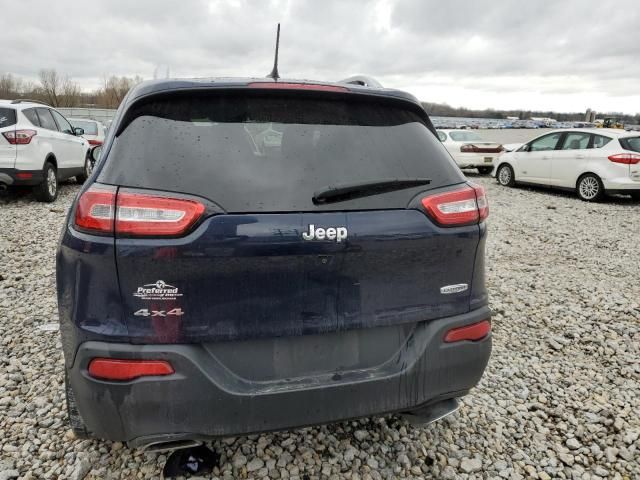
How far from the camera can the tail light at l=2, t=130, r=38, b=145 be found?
7.67 metres

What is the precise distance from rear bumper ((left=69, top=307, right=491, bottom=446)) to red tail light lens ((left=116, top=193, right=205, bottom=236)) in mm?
411

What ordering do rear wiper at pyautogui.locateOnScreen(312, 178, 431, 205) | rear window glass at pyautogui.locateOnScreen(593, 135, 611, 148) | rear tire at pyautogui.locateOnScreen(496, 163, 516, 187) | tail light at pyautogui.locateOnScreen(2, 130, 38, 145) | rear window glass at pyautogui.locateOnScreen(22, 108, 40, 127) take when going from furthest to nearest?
1. rear tire at pyautogui.locateOnScreen(496, 163, 516, 187)
2. rear window glass at pyautogui.locateOnScreen(593, 135, 611, 148)
3. rear window glass at pyautogui.locateOnScreen(22, 108, 40, 127)
4. tail light at pyautogui.locateOnScreen(2, 130, 38, 145)
5. rear wiper at pyautogui.locateOnScreen(312, 178, 431, 205)

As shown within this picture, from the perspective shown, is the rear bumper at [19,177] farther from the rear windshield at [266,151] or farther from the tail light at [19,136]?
the rear windshield at [266,151]

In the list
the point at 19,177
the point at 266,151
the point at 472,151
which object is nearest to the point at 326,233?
the point at 266,151

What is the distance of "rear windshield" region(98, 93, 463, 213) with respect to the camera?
1681 millimetres

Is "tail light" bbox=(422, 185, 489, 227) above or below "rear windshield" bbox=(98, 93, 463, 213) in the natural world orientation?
below

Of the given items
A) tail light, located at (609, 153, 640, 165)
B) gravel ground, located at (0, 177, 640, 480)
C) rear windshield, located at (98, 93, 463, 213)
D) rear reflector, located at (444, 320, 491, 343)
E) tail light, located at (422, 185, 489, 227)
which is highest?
tail light, located at (609, 153, 640, 165)

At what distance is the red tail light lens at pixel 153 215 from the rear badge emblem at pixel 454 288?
1.04 metres

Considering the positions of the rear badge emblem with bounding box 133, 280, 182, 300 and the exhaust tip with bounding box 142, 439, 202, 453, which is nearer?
the rear badge emblem with bounding box 133, 280, 182, 300

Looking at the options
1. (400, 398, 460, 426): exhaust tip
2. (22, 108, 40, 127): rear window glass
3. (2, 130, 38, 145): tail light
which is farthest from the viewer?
(22, 108, 40, 127): rear window glass

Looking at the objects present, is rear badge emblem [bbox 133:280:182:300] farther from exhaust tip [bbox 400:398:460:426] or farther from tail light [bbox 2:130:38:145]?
tail light [bbox 2:130:38:145]

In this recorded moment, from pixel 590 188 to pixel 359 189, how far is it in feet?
35.3

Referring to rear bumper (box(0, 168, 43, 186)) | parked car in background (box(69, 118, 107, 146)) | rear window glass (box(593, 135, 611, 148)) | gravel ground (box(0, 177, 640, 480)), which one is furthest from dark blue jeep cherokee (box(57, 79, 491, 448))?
parked car in background (box(69, 118, 107, 146))

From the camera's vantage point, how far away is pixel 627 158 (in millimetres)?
9883
